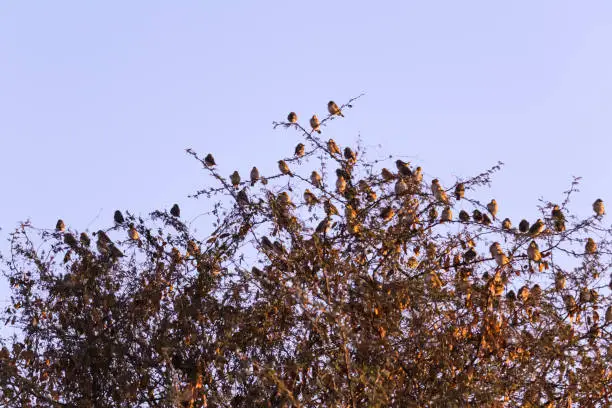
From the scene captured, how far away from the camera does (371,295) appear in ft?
26.2

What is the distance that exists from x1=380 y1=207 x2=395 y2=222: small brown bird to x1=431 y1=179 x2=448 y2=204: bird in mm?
434

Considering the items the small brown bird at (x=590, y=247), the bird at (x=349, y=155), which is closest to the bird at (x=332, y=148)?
the bird at (x=349, y=155)

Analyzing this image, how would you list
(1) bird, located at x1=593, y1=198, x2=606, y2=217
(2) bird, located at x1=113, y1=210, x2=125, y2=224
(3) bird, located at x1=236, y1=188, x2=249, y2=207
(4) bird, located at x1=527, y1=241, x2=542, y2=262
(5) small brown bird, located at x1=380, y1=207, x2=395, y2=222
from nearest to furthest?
(4) bird, located at x1=527, y1=241, x2=542, y2=262, (5) small brown bird, located at x1=380, y1=207, x2=395, y2=222, (3) bird, located at x1=236, y1=188, x2=249, y2=207, (2) bird, located at x1=113, y1=210, x2=125, y2=224, (1) bird, located at x1=593, y1=198, x2=606, y2=217

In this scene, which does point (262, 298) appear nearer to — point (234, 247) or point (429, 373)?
point (234, 247)

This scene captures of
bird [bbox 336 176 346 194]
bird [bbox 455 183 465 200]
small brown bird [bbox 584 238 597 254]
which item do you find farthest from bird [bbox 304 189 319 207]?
small brown bird [bbox 584 238 597 254]

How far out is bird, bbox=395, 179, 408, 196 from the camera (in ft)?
29.3

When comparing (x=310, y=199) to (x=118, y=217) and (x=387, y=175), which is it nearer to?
(x=387, y=175)

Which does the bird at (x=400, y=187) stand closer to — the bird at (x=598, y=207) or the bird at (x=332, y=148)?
the bird at (x=332, y=148)

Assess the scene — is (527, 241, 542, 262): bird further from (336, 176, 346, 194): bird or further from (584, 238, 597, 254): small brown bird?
(336, 176, 346, 194): bird

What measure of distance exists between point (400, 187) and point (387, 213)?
1.00 ft

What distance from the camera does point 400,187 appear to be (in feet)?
29.8

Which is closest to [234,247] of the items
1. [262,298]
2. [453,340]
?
[262,298]

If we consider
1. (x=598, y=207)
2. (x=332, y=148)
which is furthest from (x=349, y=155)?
(x=598, y=207)

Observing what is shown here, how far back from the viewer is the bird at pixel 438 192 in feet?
30.0
